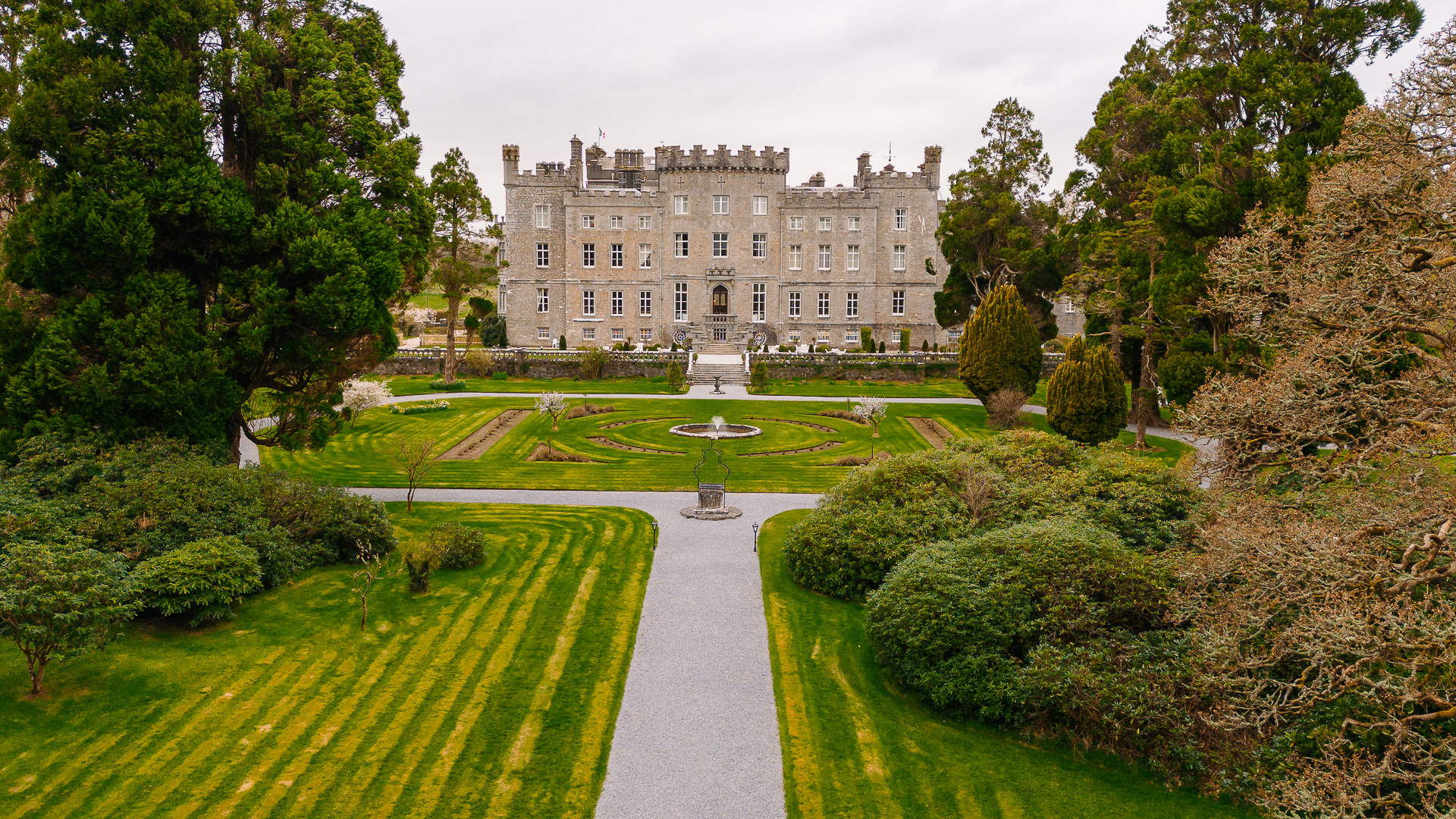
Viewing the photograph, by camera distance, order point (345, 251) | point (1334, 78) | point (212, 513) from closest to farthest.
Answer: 1. point (212, 513)
2. point (345, 251)
3. point (1334, 78)

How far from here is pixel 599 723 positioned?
9.95 metres

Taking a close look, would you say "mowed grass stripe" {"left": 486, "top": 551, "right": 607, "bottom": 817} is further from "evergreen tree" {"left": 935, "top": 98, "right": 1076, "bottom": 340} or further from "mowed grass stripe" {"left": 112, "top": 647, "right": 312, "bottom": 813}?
"evergreen tree" {"left": 935, "top": 98, "right": 1076, "bottom": 340}

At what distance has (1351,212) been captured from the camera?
25.4ft

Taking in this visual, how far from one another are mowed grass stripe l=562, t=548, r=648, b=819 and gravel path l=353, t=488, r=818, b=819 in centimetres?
12

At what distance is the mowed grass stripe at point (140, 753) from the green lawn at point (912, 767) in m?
6.64

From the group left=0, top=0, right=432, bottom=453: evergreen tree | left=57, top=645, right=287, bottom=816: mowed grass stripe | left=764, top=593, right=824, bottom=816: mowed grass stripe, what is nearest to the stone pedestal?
left=764, top=593, right=824, bottom=816: mowed grass stripe

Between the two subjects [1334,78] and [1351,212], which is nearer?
[1351,212]

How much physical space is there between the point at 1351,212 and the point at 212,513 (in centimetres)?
1538

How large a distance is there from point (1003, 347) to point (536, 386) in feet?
75.9

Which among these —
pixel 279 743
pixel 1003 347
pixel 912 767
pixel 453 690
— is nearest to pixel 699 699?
pixel 912 767

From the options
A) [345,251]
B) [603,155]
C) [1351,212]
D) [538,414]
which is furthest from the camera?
[603,155]

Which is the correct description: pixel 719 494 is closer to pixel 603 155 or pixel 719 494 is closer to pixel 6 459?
pixel 6 459

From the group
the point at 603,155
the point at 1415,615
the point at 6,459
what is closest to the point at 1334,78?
the point at 1415,615

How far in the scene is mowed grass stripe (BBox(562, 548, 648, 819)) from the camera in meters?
8.48
